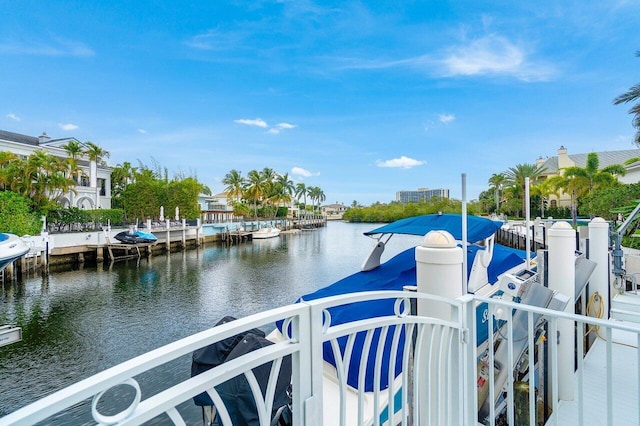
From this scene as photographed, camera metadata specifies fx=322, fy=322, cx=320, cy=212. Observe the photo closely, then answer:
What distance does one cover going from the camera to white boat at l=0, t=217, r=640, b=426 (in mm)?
825

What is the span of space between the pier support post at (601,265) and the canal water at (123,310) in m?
5.53

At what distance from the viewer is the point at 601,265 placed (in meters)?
3.76

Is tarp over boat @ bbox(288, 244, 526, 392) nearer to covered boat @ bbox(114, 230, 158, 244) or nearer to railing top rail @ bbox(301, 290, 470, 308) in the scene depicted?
railing top rail @ bbox(301, 290, 470, 308)

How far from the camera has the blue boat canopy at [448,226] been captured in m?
4.63

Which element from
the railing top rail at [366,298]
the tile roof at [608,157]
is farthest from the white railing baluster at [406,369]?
the tile roof at [608,157]

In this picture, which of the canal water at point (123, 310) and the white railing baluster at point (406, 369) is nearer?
the white railing baluster at point (406, 369)

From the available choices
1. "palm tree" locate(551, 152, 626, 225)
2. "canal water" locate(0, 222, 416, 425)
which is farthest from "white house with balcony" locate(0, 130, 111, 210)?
"palm tree" locate(551, 152, 626, 225)

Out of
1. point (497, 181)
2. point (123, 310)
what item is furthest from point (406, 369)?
point (497, 181)

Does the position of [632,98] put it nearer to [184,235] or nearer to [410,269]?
[410,269]

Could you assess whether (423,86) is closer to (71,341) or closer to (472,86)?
(472,86)

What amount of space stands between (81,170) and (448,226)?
29.2 metres

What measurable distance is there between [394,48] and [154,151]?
115ft

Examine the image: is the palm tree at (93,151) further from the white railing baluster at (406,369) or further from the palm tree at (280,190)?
the white railing baluster at (406,369)

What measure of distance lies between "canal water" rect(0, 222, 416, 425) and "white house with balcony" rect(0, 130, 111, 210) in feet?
34.8
